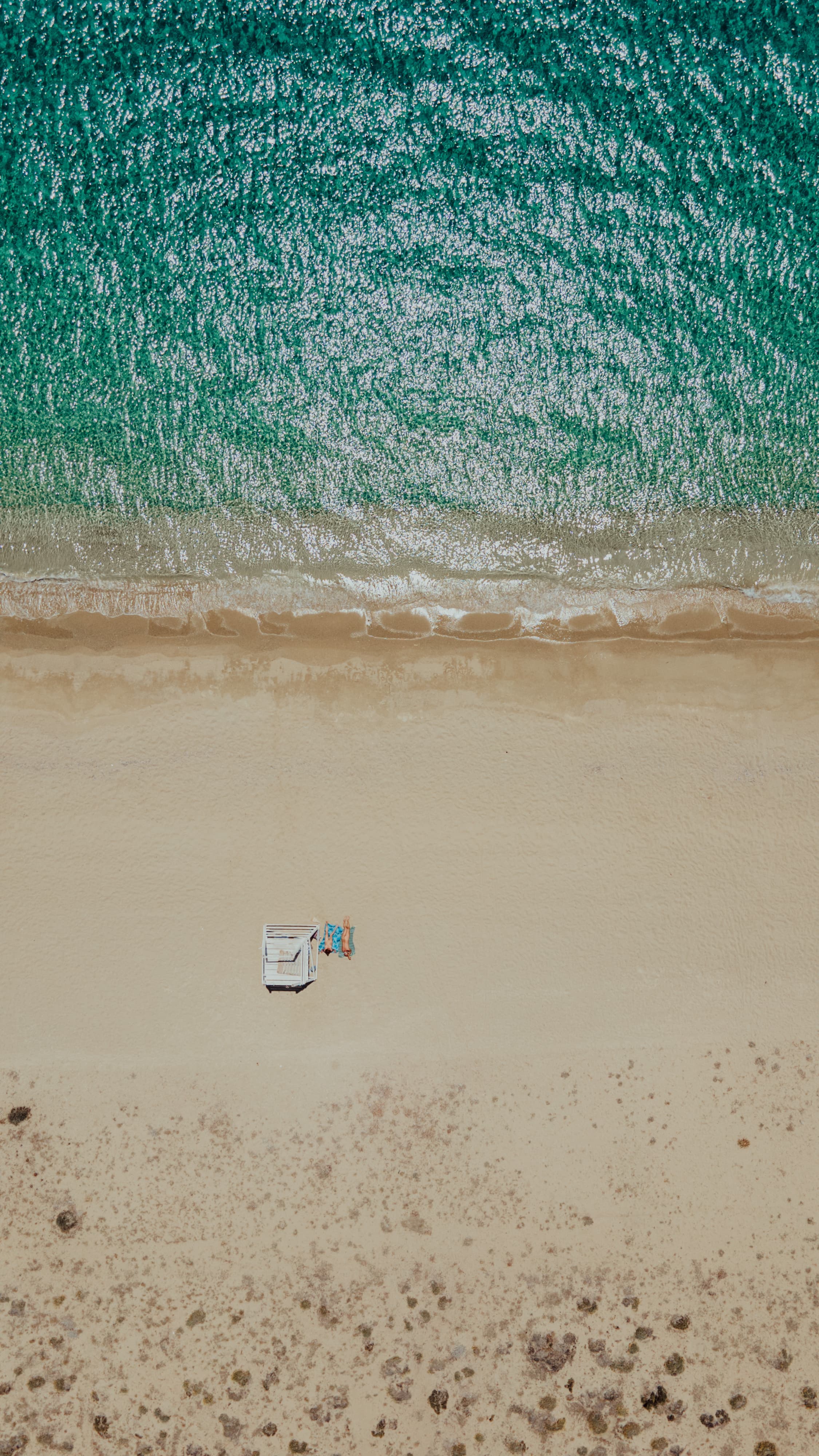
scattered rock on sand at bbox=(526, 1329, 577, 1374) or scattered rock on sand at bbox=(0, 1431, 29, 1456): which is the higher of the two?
scattered rock on sand at bbox=(526, 1329, 577, 1374)

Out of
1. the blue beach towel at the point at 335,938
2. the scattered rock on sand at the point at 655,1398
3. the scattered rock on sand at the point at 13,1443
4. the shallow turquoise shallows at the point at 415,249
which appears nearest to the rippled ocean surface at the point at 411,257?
the shallow turquoise shallows at the point at 415,249

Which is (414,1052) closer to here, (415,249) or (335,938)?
(335,938)

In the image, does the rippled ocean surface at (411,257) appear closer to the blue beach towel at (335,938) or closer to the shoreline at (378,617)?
the shoreline at (378,617)

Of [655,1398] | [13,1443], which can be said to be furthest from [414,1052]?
[13,1443]

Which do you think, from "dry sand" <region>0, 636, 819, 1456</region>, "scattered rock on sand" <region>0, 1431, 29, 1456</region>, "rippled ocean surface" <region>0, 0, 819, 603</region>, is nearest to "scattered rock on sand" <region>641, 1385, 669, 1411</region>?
"dry sand" <region>0, 636, 819, 1456</region>

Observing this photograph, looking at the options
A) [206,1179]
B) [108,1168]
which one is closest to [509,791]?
[206,1179]

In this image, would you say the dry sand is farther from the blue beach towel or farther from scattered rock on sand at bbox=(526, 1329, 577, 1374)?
the blue beach towel

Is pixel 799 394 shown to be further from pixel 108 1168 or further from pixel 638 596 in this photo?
pixel 108 1168
